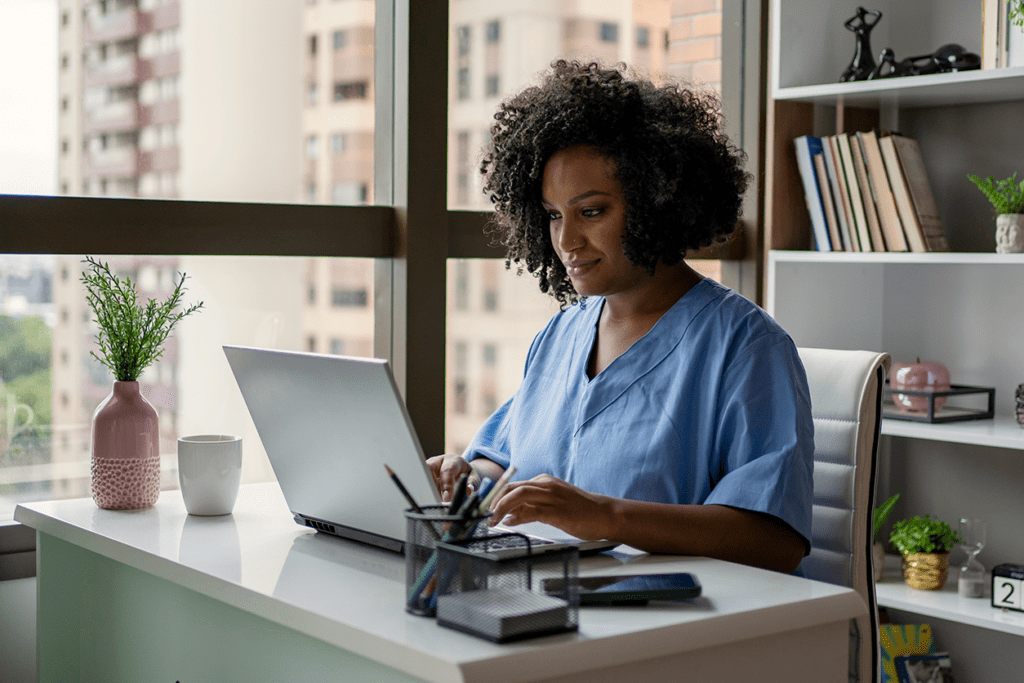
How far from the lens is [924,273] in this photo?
9.46ft

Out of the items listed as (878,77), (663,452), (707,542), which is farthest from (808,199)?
(707,542)

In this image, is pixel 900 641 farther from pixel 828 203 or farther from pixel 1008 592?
pixel 828 203

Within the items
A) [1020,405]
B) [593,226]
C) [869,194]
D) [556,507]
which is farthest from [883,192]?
[556,507]

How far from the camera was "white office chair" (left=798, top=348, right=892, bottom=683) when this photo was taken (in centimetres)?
170

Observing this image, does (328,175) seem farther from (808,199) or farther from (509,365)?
(808,199)

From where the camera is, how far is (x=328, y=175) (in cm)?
224

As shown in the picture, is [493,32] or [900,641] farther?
[900,641]

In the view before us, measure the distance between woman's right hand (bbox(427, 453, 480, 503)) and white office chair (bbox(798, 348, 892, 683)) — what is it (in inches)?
21.7

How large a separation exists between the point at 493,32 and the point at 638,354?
1060 millimetres

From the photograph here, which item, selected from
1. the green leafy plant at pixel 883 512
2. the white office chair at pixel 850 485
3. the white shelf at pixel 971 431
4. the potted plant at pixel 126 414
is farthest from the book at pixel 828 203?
the potted plant at pixel 126 414

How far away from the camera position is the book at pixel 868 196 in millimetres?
2680

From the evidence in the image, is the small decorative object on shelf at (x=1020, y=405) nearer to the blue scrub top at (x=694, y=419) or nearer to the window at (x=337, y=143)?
the blue scrub top at (x=694, y=419)

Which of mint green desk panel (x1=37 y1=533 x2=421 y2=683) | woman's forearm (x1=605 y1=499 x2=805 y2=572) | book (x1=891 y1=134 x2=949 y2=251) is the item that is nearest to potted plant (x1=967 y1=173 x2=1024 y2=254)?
book (x1=891 y1=134 x2=949 y2=251)

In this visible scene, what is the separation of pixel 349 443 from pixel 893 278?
202 centimetres
